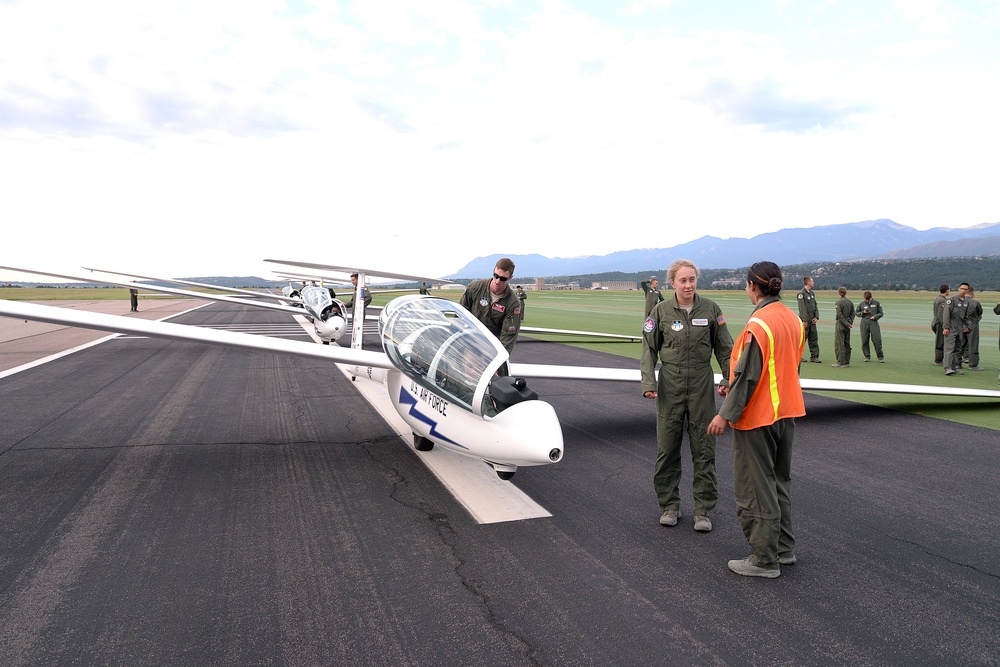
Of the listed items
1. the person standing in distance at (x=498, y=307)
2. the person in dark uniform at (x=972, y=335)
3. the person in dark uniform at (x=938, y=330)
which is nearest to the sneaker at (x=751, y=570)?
the person standing in distance at (x=498, y=307)

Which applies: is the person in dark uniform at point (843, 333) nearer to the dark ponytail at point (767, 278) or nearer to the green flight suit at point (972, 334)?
the green flight suit at point (972, 334)

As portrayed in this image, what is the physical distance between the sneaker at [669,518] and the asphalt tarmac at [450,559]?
7 centimetres

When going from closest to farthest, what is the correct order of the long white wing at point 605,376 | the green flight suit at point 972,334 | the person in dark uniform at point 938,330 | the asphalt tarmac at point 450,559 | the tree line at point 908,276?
1. the asphalt tarmac at point 450,559
2. the long white wing at point 605,376
3. the green flight suit at point 972,334
4. the person in dark uniform at point 938,330
5. the tree line at point 908,276

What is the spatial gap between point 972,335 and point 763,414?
13.4 meters

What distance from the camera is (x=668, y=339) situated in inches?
179

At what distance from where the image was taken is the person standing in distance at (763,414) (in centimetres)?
364

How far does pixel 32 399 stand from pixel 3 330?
60.3 feet

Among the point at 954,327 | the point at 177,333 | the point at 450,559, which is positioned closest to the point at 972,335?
the point at 954,327

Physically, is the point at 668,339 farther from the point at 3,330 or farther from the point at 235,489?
the point at 3,330

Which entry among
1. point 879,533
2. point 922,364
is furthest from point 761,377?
point 922,364

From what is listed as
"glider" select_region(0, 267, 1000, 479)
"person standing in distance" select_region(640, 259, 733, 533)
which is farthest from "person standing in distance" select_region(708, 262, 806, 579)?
"glider" select_region(0, 267, 1000, 479)

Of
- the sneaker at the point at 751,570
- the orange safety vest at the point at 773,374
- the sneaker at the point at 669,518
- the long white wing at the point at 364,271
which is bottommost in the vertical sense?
the sneaker at the point at 751,570

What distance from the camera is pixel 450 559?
3895 millimetres

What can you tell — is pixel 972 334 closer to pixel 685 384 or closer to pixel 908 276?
pixel 685 384
